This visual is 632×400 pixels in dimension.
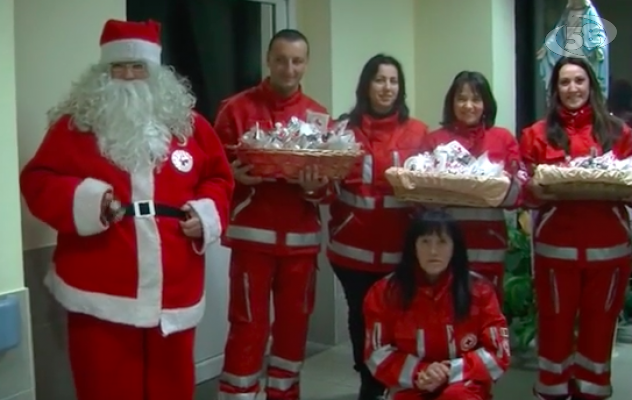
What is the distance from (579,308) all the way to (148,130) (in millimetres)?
1681

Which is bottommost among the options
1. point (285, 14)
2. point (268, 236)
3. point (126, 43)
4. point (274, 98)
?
point (268, 236)

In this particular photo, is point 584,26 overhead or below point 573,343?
overhead

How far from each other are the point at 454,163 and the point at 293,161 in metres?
0.56

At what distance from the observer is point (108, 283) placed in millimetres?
2295

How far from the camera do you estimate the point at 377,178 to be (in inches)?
118

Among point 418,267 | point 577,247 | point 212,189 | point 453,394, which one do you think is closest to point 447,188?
point 418,267

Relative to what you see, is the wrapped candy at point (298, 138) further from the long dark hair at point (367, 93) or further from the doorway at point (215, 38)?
the doorway at point (215, 38)

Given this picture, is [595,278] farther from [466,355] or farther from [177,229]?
[177,229]

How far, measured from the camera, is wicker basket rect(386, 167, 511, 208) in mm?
2668

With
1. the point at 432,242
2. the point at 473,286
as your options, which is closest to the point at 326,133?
the point at 432,242

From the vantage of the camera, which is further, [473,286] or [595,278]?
[595,278]

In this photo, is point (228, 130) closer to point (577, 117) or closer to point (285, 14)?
point (577, 117)

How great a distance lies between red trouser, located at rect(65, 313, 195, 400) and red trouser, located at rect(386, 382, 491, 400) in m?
0.70

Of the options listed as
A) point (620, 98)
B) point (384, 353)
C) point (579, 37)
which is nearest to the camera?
point (384, 353)
